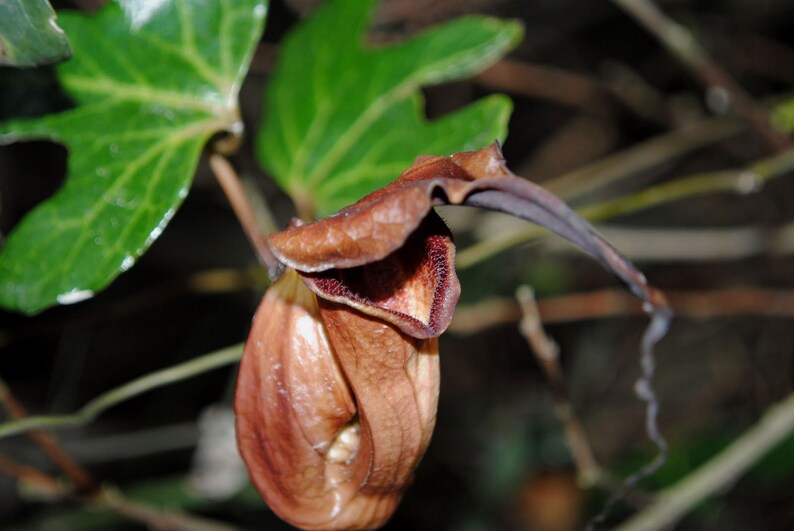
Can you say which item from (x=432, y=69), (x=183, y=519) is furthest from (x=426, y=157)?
(x=183, y=519)

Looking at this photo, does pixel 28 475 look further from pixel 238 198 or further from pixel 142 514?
pixel 238 198

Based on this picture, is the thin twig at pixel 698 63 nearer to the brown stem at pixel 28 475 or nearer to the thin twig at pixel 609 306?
the thin twig at pixel 609 306

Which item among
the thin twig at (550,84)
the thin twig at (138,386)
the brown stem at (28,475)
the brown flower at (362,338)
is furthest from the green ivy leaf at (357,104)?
the thin twig at (550,84)

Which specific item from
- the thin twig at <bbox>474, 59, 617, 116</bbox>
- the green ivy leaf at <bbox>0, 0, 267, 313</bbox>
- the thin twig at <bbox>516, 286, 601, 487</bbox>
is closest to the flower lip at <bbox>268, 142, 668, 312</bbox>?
the green ivy leaf at <bbox>0, 0, 267, 313</bbox>

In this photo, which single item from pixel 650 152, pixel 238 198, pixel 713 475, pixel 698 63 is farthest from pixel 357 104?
pixel 650 152

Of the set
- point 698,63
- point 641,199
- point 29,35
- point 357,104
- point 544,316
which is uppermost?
point 29,35

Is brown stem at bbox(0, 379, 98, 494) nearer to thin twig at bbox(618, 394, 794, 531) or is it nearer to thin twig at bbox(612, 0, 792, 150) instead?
thin twig at bbox(618, 394, 794, 531)
